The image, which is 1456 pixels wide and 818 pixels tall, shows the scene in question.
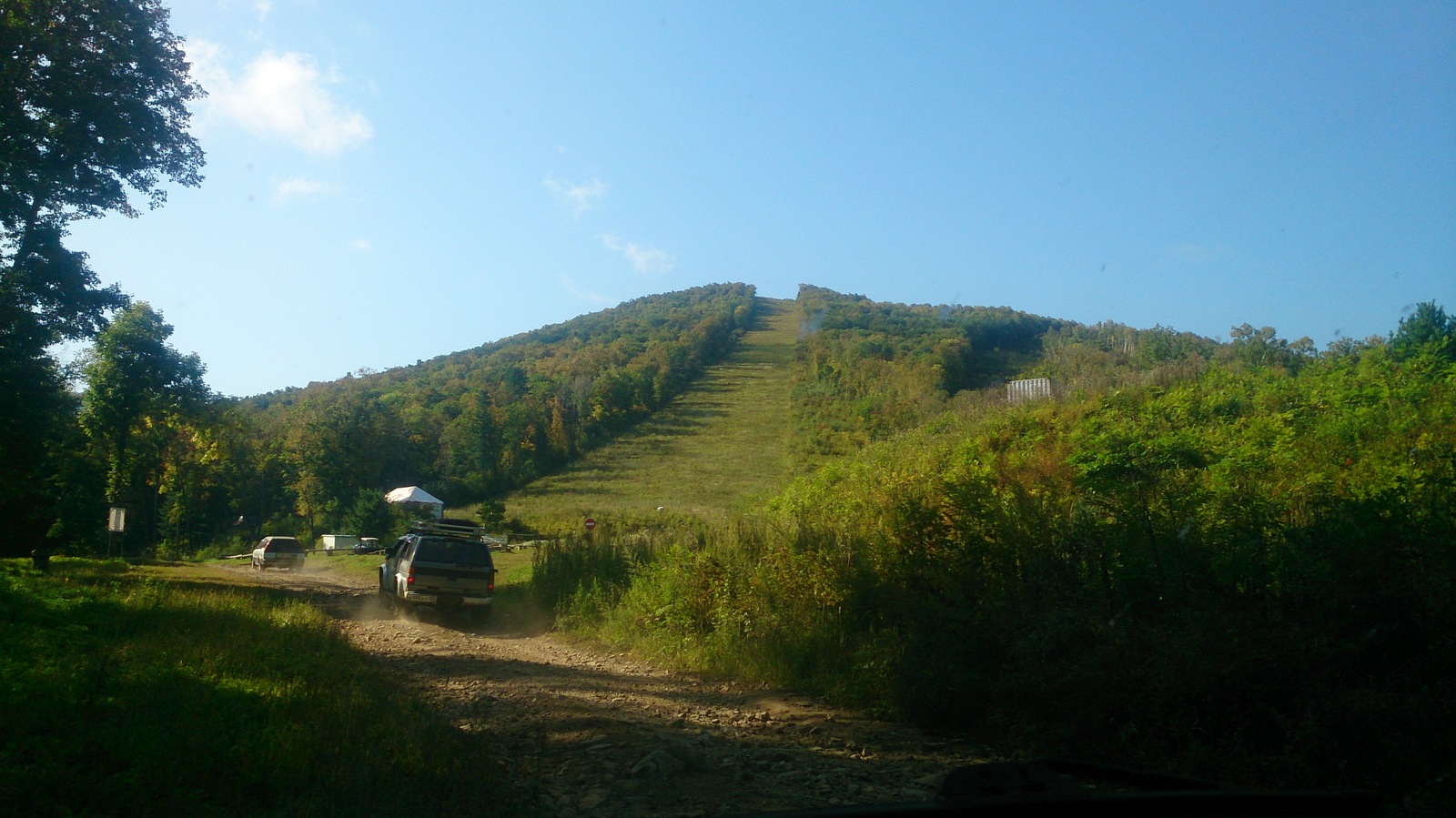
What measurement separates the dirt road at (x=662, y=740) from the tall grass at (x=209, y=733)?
65 cm

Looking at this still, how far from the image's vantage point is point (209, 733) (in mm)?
6125

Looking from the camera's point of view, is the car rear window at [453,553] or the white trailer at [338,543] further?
the white trailer at [338,543]

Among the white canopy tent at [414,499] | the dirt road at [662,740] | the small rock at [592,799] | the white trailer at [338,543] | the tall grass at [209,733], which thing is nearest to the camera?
the tall grass at [209,733]

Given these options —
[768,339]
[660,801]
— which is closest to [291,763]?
[660,801]

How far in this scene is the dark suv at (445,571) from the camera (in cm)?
1694

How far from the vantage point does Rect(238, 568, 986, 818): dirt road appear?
6086 millimetres

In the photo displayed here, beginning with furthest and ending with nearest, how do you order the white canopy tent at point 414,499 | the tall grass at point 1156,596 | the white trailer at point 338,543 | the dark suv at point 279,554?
1. the white trailer at point 338,543
2. the dark suv at point 279,554
3. the white canopy tent at point 414,499
4. the tall grass at point 1156,596

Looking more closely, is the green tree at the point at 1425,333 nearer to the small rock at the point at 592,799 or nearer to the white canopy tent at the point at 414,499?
the small rock at the point at 592,799

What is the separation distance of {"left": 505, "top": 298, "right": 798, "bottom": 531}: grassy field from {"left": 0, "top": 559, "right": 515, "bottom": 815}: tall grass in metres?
12.4

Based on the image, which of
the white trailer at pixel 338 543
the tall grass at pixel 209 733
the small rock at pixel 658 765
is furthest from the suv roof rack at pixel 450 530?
the white trailer at pixel 338 543

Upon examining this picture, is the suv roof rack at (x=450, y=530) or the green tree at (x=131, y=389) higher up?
the green tree at (x=131, y=389)

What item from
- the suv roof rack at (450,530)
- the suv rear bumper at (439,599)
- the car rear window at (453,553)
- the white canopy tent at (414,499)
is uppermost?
the white canopy tent at (414,499)

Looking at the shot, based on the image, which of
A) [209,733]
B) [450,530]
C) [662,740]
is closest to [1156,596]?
[662,740]

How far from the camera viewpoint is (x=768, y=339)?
57.4m
